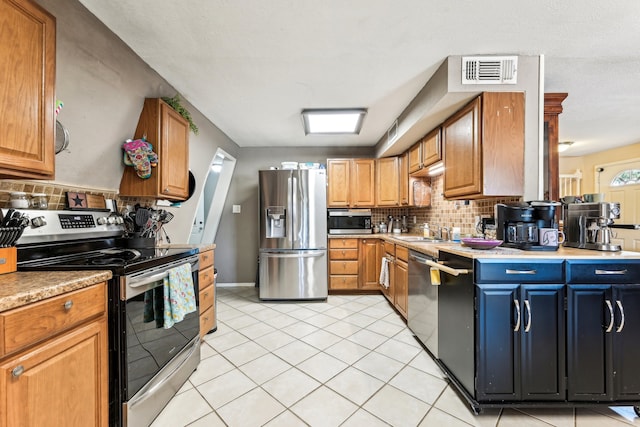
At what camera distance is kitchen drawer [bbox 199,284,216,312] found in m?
2.21

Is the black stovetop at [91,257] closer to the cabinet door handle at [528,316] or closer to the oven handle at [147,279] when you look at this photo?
the oven handle at [147,279]

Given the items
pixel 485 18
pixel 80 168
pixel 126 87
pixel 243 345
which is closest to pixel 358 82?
pixel 485 18

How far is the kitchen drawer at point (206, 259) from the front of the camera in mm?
2195

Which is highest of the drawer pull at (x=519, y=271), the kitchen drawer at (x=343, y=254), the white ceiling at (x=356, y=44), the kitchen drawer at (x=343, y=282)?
the white ceiling at (x=356, y=44)

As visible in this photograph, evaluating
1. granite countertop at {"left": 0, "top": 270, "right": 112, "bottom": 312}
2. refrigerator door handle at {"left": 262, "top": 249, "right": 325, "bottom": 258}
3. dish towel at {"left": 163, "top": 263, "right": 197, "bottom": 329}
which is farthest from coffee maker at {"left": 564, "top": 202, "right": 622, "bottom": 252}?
granite countertop at {"left": 0, "top": 270, "right": 112, "bottom": 312}

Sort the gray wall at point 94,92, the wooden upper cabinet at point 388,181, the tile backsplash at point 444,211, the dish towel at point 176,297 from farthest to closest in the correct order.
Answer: the wooden upper cabinet at point 388,181
the tile backsplash at point 444,211
the dish towel at point 176,297
the gray wall at point 94,92

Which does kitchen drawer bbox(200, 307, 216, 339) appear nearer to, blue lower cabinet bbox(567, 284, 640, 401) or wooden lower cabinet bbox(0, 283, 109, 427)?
wooden lower cabinet bbox(0, 283, 109, 427)

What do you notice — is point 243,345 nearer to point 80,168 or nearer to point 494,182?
point 80,168

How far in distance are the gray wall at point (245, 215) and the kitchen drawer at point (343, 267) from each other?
1.36 metres

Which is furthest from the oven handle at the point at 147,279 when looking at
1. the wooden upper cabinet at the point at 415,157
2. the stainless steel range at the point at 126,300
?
the wooden upper cabinet at the point at 415,157

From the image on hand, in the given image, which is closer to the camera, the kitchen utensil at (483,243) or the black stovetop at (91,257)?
the black stovetop at (91,257)

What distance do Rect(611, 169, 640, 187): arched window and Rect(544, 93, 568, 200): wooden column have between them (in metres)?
3.45

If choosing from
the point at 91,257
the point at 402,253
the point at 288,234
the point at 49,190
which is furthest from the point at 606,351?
the point at 49,190

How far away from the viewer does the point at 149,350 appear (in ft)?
4.43
